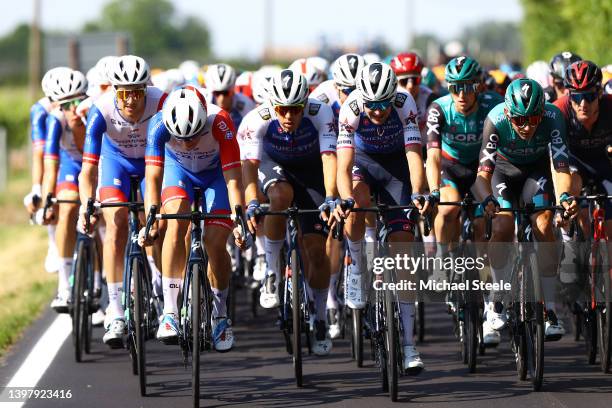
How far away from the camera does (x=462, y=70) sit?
9.91 meters

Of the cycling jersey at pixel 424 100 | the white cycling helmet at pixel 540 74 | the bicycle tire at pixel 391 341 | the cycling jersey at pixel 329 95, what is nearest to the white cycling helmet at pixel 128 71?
the cycling jersey at pixel 329 95

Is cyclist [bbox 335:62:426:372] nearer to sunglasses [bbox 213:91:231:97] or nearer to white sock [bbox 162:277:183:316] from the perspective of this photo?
white sock [bbox 162:277:183:316]

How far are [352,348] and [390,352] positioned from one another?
1784 millimetres

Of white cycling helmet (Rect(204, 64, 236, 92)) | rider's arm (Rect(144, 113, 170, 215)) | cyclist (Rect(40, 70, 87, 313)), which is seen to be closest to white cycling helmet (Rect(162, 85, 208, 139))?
rider's arm (Rect(144, 113, 170, 215))

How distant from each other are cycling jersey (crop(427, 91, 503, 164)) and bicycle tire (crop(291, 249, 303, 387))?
177 centimetres

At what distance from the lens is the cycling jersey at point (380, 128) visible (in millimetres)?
9367

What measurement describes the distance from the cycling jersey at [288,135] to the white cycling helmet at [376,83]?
610 mm

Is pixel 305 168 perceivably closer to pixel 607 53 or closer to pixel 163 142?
pixel 163 142

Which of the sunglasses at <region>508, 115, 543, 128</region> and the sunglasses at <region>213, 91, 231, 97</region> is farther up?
the sunglasses at <region>213, 91, 231, 97</region>

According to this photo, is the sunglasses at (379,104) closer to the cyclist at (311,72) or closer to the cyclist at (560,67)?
the cyclist at (560,67)

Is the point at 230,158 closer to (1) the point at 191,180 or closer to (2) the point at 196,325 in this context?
(1) the point at 191,180

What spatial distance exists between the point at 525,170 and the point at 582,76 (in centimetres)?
86

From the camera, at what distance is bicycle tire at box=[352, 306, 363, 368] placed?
9750 millimetres

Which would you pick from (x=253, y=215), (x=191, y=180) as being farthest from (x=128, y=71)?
(x=253, y=215)
